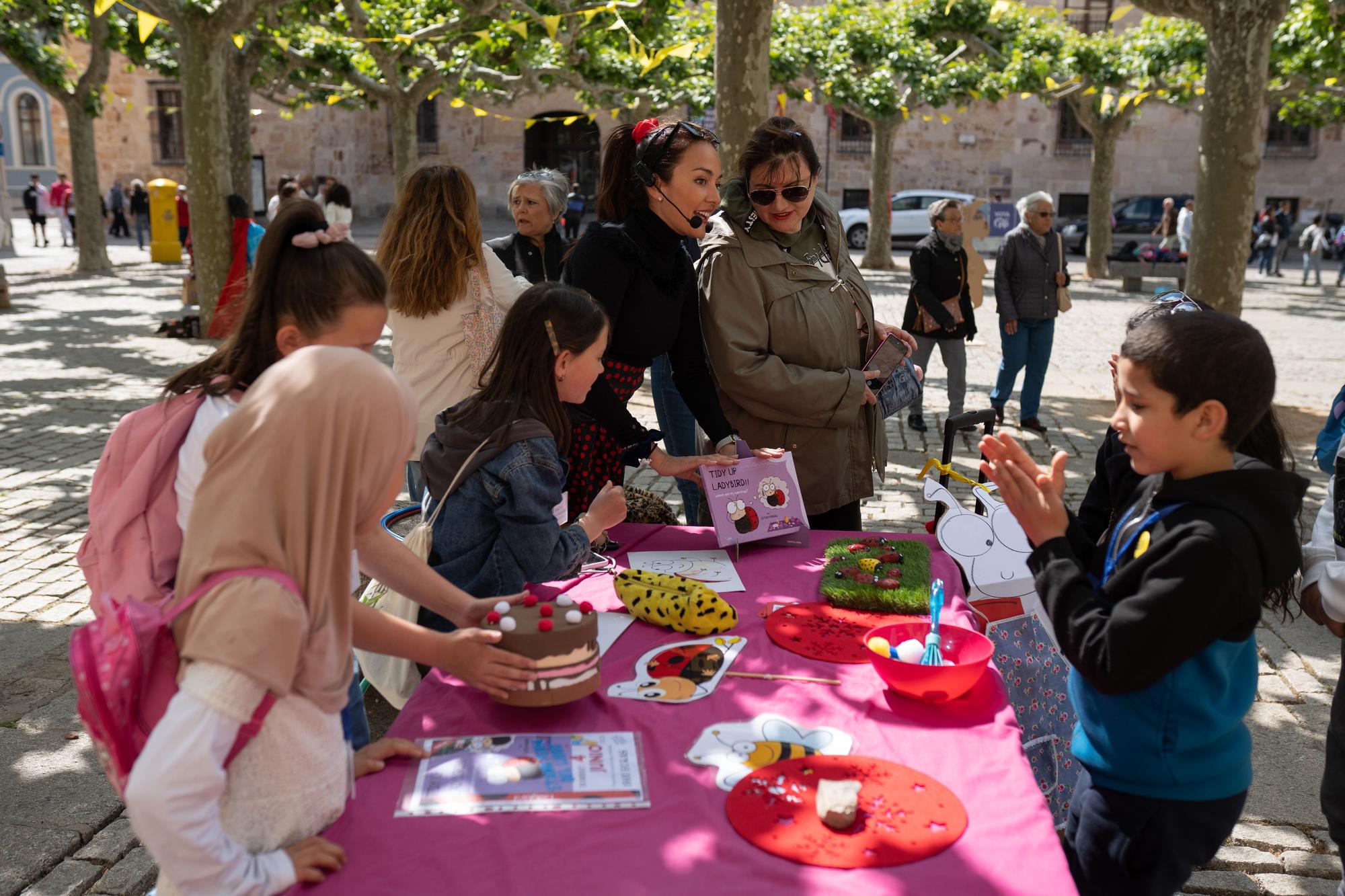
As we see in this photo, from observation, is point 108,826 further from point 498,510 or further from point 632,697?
point 632,697

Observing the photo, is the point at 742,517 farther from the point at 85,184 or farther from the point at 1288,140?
the point at 1288,140

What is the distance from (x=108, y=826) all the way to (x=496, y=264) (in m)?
2.26

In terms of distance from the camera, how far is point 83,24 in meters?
17.5

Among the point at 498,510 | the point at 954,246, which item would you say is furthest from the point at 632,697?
the point at 954,246

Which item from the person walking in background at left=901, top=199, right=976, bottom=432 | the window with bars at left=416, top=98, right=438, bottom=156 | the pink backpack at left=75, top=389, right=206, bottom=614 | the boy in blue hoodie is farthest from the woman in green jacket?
the window with bars at left=416, top=98, right=438, bottom=156

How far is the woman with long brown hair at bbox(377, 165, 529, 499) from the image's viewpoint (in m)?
3.99

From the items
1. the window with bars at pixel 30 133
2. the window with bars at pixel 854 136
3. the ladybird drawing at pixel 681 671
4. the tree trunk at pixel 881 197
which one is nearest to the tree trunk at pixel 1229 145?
the ladybird drawing at pixel 681 671

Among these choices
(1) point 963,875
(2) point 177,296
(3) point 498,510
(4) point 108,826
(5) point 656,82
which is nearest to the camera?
(1) point 963,875

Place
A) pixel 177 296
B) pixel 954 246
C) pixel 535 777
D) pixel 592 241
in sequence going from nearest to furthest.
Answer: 1. pixel 535 777
2. pixel 592 241
3. pixel 954 246
4. pixel 177 296

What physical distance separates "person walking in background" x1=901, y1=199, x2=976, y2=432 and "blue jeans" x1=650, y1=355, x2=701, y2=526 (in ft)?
14.0

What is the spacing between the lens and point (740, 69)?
6242 mm

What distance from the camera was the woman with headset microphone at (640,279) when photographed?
345 centimetres

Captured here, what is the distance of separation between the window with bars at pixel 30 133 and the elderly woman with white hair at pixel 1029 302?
A: 125 ft

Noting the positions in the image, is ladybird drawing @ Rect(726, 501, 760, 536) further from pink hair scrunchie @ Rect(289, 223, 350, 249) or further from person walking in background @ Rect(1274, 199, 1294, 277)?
person walking in background @ Rect(1274, 199, 1294, 277)
